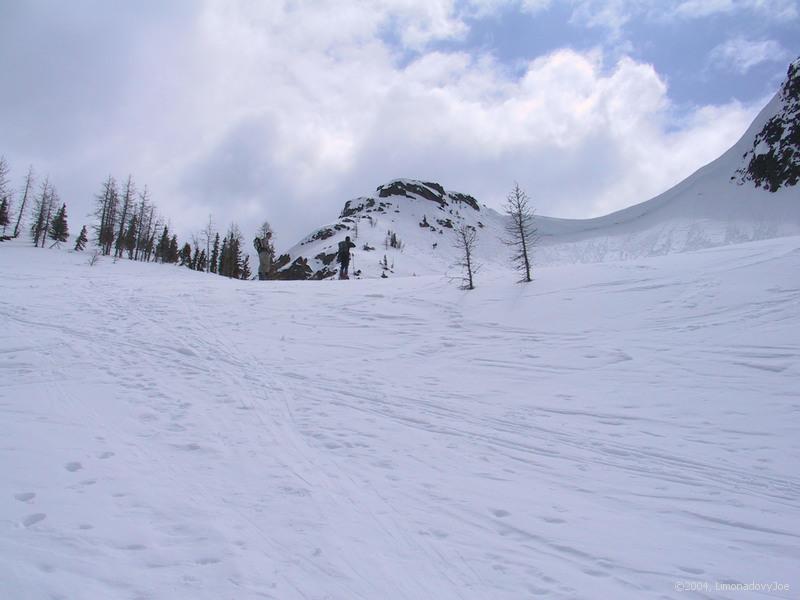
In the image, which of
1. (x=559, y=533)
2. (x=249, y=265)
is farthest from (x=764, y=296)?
(x=249, y=265)

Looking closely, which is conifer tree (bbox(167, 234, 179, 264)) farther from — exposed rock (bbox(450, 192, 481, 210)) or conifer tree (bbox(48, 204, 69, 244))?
exposed rock (bbox(450, 192, 481, 210))

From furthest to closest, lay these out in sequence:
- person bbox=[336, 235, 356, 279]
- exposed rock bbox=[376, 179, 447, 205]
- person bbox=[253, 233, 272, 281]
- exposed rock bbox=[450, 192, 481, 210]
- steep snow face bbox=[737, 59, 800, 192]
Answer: exposed rock bbox=[450, 192, 481, 210]
exposed rock bbox=[376, 179, 447, 205]
steep snow face bbox=[737, 59, 800, 192]
person bbox=[253, 233, 272, 281]
person bbox=[336, 235, 356, 279]

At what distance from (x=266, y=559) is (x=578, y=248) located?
12486 cm

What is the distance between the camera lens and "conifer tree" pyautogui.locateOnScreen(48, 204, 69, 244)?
57531 millimetres

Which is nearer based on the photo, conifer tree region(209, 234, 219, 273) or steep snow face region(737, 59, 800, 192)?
conifer tree region(209, 234, 219, 273)

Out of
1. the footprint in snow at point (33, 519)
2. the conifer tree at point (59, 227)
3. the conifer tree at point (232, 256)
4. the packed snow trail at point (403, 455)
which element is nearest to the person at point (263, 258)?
the packed snow trail at point (403, 455)

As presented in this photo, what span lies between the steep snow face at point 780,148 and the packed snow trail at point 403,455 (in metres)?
122

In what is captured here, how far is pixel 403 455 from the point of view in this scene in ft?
18.3

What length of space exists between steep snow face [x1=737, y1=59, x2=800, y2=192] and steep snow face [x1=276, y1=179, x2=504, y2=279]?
6836cm

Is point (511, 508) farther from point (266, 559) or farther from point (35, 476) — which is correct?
point (35, 476)

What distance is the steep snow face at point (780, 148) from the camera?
97.1 m

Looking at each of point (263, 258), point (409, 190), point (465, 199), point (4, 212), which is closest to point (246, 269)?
point (4, 212)

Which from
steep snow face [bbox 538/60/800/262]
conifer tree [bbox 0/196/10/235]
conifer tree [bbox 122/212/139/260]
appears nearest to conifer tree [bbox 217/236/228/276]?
conifer tree [bbox 122/212/139/260]

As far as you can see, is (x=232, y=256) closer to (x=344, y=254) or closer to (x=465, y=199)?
(x=344, y=254)
